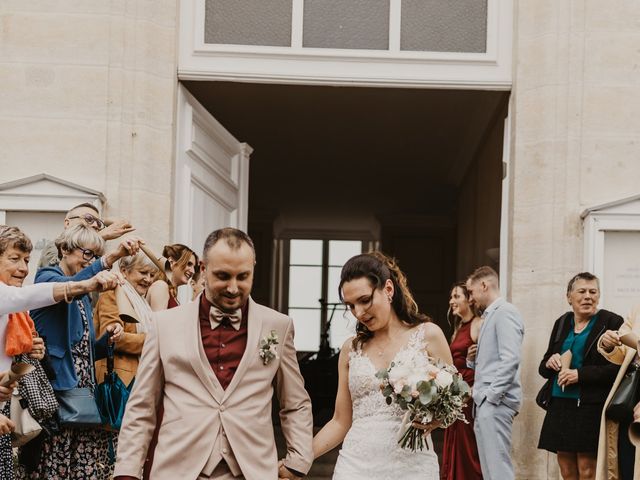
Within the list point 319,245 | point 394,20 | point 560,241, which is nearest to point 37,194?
point 394,20

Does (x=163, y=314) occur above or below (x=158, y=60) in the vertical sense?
below

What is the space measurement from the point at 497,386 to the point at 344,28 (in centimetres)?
361

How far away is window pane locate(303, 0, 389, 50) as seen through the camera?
429 inches

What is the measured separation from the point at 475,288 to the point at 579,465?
5.53ft

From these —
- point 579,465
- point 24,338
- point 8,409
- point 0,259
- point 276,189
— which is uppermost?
point 276,189

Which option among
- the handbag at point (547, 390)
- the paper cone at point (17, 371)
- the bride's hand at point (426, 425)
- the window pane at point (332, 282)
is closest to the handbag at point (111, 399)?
the paper cone at point (17, 371)

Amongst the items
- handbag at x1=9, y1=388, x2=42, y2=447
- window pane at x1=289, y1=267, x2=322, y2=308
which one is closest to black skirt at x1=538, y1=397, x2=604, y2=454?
handbag at x1=9, y1=388, x2=42, y2=447

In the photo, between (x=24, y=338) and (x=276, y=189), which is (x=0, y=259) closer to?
(x=24, y=338)

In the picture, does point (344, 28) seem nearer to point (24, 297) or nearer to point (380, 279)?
point (380, 279)

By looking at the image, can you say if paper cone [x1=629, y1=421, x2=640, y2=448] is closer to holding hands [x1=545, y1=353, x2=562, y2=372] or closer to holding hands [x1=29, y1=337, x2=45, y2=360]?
holding hands [x1=545, y1=353, x2=562, y2=372]

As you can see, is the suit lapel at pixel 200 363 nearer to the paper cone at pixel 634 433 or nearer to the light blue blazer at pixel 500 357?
the paper cone at pixel 634 433

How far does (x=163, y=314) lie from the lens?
540 cm

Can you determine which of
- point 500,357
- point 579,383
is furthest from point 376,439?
point 500,357

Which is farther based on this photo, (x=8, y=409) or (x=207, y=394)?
(x=8, y=409)
